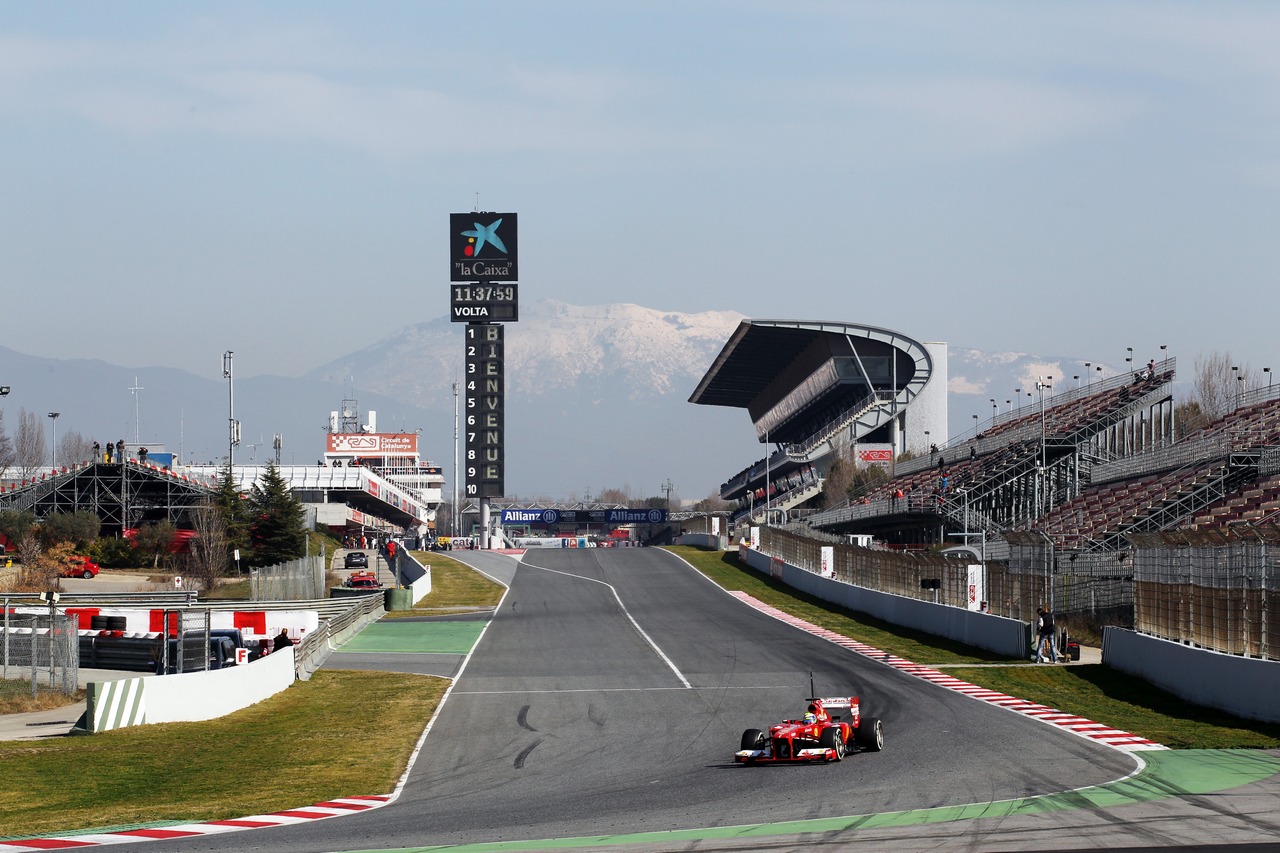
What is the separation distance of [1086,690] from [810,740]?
13092 millimetres

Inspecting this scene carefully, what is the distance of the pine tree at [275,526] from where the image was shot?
85.8 m

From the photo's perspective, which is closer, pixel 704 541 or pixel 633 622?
pixel 633 622

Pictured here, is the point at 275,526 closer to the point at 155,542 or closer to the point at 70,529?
the point at 155,542

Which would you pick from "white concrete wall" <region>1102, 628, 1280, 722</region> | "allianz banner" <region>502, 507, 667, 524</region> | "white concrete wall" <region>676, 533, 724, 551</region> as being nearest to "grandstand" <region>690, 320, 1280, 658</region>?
"white concrete wall" <region>1102, 628, 1280, 722</region>

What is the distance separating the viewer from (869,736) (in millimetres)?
21875

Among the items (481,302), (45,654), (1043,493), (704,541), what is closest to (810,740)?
(45,654)

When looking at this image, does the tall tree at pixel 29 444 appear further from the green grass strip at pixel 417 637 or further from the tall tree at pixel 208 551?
the green grass strip at pixel 417 637

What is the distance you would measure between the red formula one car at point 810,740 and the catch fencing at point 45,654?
17.9m

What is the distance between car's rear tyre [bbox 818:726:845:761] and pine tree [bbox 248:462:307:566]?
6866 centimetres

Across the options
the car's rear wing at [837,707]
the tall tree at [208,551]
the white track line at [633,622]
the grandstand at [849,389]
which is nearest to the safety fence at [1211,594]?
the car's rear wing at [837,707]

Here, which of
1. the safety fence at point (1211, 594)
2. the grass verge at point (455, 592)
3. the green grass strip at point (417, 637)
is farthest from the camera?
the grass verge at point (455, 592)

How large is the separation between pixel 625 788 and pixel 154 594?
44.8 metres

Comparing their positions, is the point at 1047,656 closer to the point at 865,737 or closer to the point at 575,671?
the point at 575,671

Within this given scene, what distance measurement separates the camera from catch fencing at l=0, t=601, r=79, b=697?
108 ft
